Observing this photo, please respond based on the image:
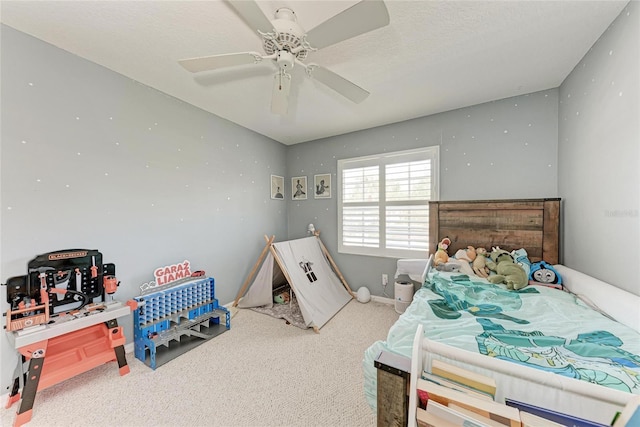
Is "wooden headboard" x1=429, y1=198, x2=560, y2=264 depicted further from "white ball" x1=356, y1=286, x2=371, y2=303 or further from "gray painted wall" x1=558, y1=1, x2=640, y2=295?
"white ball" x1=356, y1=286, x2=371, y2=303

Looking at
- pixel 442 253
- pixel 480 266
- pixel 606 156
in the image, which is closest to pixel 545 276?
pixel 480 266

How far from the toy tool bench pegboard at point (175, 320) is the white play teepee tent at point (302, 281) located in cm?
53

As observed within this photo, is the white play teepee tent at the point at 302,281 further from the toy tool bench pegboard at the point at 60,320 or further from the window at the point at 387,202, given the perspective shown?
the toy tool bench pegboard at the point at 60,320

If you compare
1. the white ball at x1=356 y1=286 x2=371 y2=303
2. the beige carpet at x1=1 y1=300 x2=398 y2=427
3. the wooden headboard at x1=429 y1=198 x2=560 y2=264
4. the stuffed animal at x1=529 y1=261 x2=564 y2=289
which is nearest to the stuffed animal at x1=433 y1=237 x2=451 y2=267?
the wooden headboard at x1=429 y1=198 x2=560 y2=264

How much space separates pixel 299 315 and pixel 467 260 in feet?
6.46

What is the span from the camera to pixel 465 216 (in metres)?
2.65

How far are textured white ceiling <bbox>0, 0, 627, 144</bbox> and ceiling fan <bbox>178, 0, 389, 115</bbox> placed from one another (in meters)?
0.26

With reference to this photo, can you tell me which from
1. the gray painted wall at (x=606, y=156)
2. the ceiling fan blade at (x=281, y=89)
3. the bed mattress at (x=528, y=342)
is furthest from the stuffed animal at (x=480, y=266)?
the ceiling fan blade at (x=281, y=89)

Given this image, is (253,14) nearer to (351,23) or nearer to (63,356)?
(351,23)

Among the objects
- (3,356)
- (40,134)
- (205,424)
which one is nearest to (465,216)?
(205,424)

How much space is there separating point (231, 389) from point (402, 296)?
204 centimetres

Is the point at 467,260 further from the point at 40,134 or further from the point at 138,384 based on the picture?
the point at 40,134

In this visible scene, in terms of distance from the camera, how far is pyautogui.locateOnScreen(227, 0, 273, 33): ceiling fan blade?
1071 mm

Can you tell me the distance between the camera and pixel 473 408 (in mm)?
745
